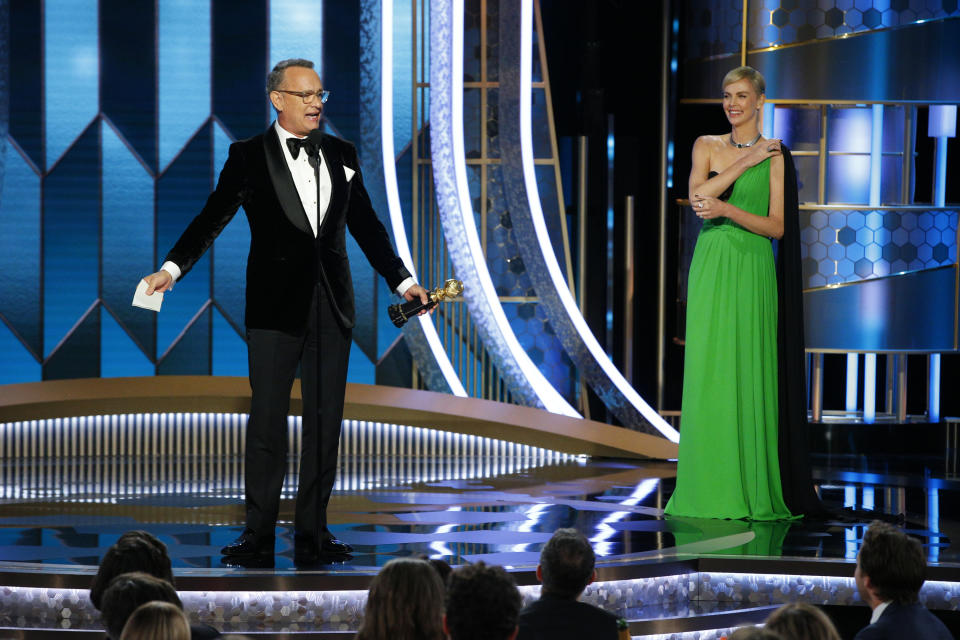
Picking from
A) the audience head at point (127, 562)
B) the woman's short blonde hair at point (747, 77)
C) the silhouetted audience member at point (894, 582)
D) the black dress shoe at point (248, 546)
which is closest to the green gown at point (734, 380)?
the woman's short blonde hair at point (747, 77)

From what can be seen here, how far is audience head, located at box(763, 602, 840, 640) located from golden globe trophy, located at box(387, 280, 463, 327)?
5.27 ft

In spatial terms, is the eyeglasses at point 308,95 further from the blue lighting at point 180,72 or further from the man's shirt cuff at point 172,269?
the blue lighting at point 180,72

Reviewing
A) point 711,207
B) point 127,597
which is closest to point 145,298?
point 127,597

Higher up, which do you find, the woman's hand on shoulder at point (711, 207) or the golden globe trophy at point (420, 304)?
the woman's hand on shoulder at point (711, 207)

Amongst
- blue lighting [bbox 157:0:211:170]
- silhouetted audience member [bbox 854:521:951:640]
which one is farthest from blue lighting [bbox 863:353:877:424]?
silhouetted audience member [bbox 854:521:951:640]

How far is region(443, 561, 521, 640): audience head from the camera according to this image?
183cm

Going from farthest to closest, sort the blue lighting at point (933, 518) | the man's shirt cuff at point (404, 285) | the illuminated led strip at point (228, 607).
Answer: the blue lighting at point (933, 518), the man's shirt cuff at point (404, 285), the illuminated led strip at point (228, 607)

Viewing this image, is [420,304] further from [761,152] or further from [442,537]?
[761,152]

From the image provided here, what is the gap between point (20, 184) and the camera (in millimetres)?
6344

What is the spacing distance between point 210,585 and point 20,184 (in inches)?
156

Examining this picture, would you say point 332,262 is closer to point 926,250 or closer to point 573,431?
point 573,431

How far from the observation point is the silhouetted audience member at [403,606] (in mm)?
1870

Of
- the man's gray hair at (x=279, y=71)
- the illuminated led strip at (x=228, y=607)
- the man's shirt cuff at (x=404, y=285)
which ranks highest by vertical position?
the man's gray hair at (x=279, y=71)

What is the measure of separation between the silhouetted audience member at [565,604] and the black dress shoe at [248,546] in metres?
1.23
